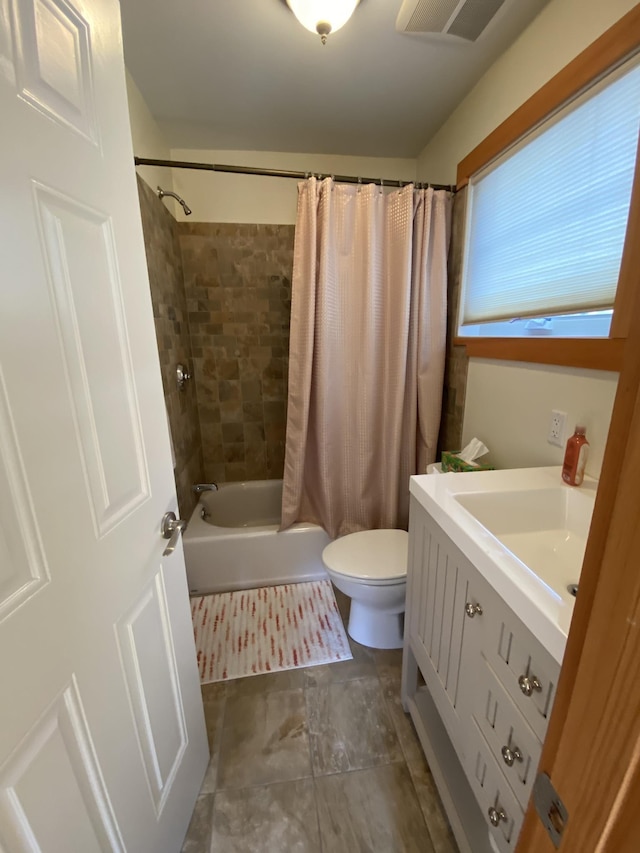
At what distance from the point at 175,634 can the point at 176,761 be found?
0.35m

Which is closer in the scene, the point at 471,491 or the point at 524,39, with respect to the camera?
the point at 471,491

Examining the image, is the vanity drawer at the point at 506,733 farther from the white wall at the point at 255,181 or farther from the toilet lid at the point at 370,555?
the white wall at the point at 255,181

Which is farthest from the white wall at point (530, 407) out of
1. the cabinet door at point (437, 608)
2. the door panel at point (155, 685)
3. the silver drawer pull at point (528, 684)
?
the door panel at point (155, 685)

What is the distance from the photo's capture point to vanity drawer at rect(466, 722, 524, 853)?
72 centimetres

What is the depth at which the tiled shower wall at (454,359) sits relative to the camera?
68.8 inches

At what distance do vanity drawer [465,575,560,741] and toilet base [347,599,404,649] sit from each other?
840 mm

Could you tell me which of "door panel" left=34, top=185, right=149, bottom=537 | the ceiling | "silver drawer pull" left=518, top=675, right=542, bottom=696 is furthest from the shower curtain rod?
"silver drawer pull" left=518, top=675, right=542, bottom=696

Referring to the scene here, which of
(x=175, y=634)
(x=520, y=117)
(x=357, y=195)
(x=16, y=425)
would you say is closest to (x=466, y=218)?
(x=520, y=117)

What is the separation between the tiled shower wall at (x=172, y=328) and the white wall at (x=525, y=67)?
1.52 meters

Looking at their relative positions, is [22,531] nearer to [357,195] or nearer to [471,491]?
[471,491]

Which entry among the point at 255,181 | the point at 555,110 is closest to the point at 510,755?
the point at 555,110

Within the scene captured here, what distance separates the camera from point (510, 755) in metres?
0.70

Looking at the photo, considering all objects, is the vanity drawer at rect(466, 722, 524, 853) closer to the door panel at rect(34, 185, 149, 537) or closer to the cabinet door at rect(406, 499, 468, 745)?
the cabinet door at rect(406, 499, 468, 745)

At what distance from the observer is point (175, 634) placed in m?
0.94
